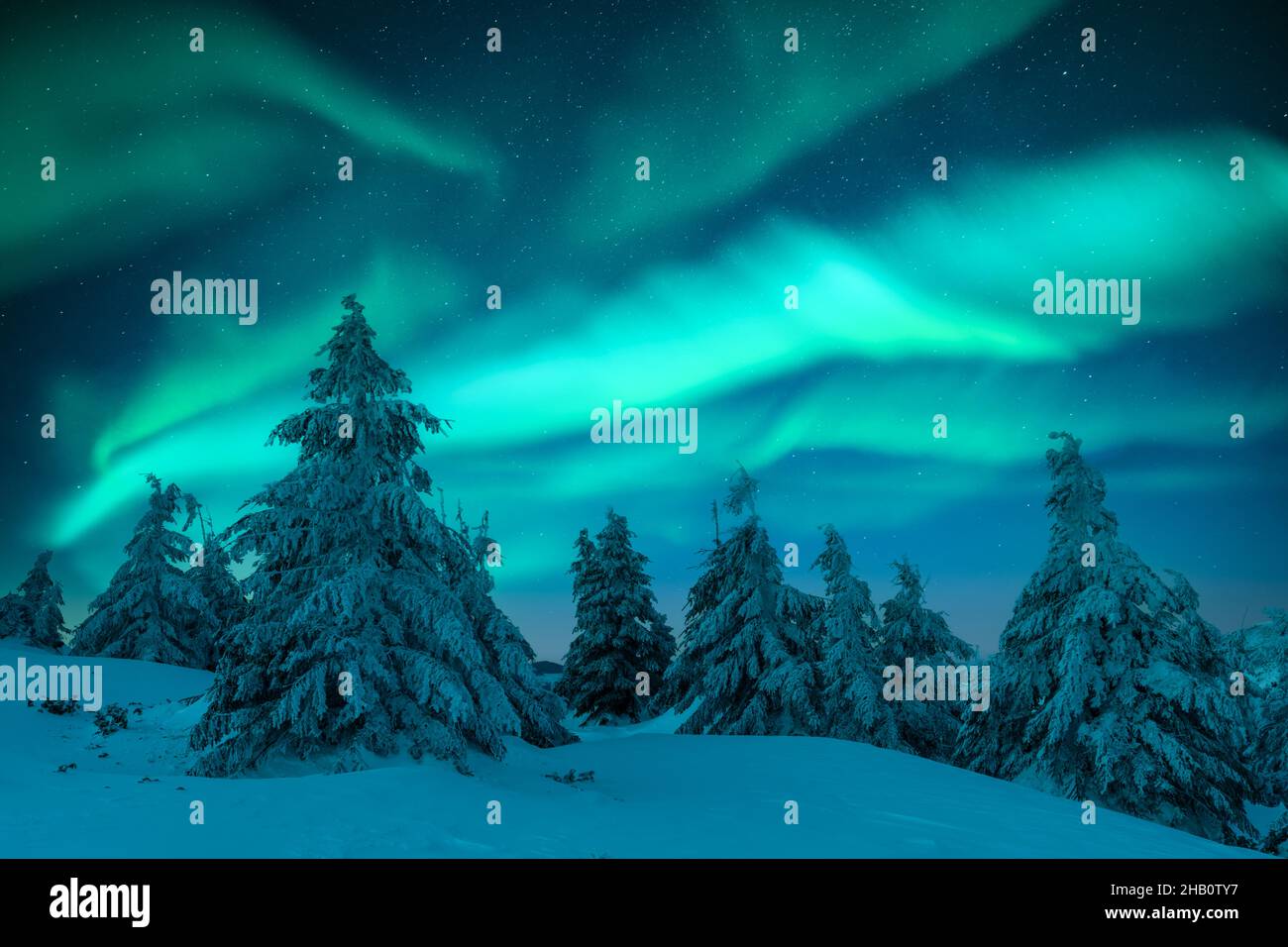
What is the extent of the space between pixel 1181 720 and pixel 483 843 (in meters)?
18.0

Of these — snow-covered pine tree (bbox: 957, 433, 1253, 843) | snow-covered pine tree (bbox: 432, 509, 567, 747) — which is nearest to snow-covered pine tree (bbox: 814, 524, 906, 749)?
snow-covered pine tree (bbox: 957, 433, 1253, 843)

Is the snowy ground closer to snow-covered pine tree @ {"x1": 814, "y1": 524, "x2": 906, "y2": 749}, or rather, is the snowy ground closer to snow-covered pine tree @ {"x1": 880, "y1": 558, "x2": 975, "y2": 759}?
snow-covered pine tree @ {"x1": 814, "y1": 524, "x2": 906, "y2": 749}

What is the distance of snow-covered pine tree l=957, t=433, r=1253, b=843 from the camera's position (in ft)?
59.5

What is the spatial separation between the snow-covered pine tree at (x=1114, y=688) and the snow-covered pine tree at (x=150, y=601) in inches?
1269

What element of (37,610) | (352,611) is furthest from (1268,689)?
(37,610)

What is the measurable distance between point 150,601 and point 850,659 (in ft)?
97.9

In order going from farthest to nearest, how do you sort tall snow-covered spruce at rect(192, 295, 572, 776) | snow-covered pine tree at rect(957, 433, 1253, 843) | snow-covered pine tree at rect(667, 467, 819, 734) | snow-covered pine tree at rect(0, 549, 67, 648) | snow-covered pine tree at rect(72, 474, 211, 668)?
1. snow-covered pine tree at rect(0, 549, 67, 648)
2. snow-covered pine tree at rect(72, 474, 211, 668)
3. snow-covered pine tree at rect(667, 467, 819, 734)
4. snow-covered pine tree at rect(957, 433, 1253, 843)
5. tall snow-covered spruce at rect(192, 295, 572, 776)

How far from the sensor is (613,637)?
121ft

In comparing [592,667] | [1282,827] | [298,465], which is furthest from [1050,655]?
[592,667]

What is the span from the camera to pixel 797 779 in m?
14.4

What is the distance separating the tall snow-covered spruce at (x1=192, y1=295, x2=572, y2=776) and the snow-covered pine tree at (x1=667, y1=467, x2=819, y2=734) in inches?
478
